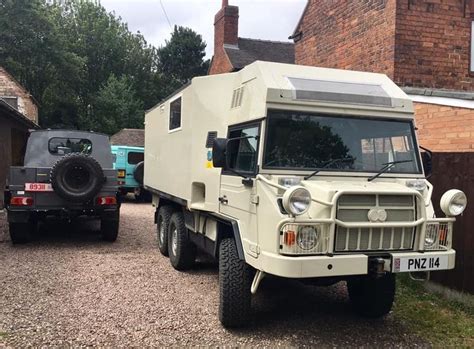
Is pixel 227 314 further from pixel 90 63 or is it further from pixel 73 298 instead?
pixel 90 63

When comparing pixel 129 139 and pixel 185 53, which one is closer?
pixel 129 139

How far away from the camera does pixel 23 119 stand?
14.2 metres

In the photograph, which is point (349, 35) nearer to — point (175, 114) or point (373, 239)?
point (175, 114)

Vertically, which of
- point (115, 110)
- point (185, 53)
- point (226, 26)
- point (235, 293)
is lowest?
point (235, 293)

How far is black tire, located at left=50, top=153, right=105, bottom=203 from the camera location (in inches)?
320

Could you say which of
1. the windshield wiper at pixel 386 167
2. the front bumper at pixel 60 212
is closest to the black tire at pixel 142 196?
the front bumper at pixel 60 212

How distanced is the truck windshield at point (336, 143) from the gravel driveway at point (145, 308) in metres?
1.71

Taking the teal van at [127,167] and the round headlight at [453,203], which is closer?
the round headlight at [453,203]

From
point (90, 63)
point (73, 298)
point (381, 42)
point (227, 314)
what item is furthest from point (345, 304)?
point (90, 63)

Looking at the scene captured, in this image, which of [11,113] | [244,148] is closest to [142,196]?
[11,113]

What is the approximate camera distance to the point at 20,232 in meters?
8.35

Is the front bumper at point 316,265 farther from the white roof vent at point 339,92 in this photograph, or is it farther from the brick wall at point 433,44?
the brick wall at point 433,44

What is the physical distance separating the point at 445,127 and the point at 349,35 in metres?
4.49

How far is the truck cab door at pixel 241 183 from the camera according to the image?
4555 millimetres
